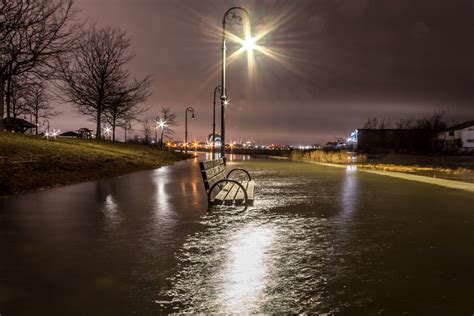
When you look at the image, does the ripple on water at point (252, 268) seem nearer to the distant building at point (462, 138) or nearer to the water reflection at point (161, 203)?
the water reflection at point (161, 203)

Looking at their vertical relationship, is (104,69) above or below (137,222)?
above

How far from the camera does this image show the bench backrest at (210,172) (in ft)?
34.4

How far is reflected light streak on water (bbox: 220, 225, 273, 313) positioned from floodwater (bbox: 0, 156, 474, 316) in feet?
0.05

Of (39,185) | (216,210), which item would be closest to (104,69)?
(39,185)

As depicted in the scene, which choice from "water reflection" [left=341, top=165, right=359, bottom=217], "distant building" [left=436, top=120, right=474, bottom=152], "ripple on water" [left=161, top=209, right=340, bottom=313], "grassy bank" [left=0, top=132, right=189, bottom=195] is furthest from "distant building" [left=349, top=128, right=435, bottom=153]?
"ripple on water" [left=161, top=209, right=340, bottom=313]

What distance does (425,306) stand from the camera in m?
4.20

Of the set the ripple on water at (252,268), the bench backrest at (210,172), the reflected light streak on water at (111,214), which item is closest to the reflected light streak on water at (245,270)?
the ripple on water at (252,268)

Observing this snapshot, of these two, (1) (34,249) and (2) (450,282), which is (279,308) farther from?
(1) (34,249)

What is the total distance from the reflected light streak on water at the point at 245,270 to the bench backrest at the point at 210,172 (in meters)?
2.89

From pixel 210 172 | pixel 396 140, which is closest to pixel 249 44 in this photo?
pixel 210 172

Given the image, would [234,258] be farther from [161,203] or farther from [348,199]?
[348,199]

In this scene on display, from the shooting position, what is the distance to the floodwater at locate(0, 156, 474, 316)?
4297 millimetres

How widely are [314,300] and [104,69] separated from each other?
43.7 metres

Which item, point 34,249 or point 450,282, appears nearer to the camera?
point 450,282
